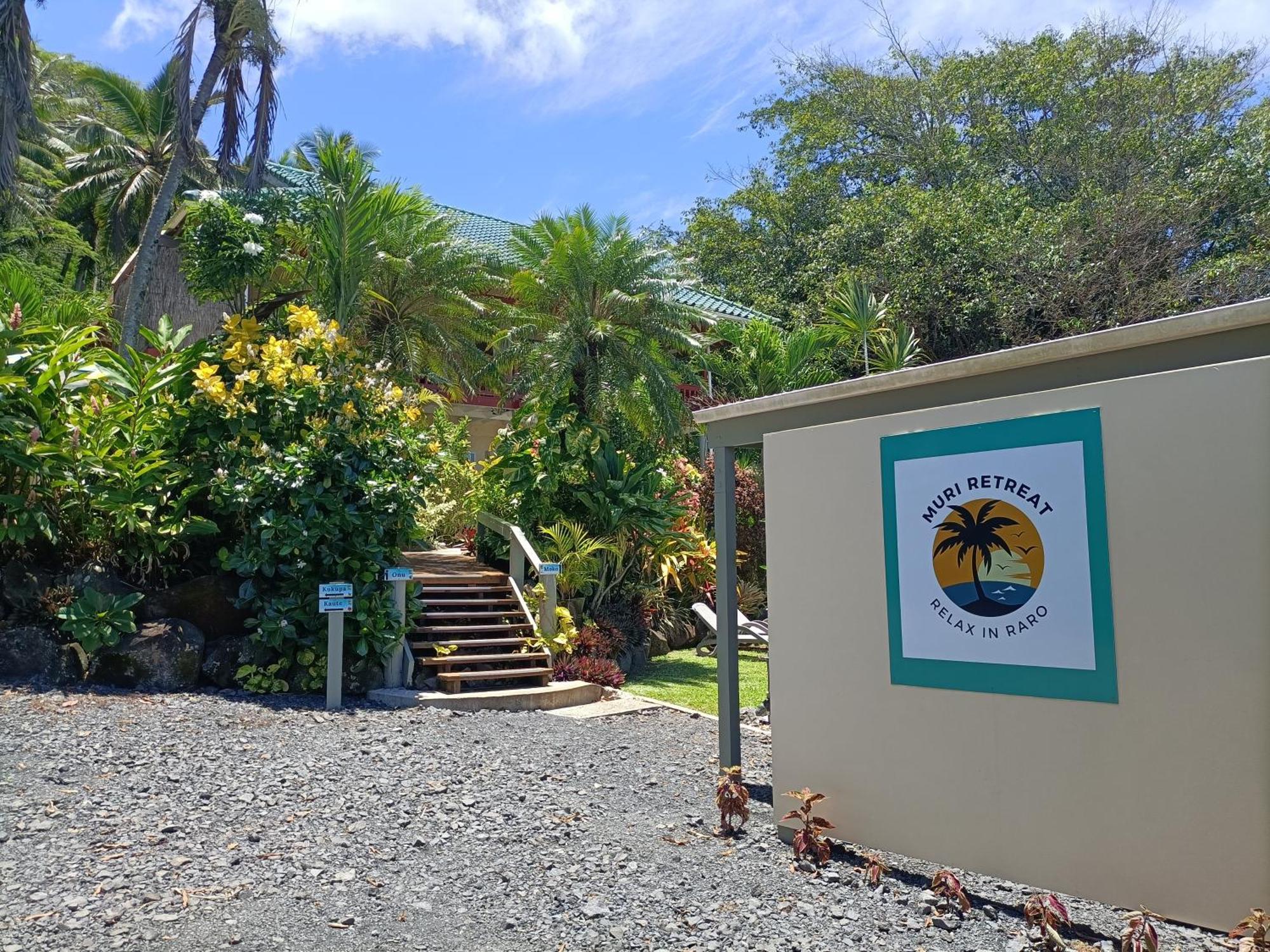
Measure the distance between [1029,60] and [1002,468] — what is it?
2402 centimetres

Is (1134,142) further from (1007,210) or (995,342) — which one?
(995,342)

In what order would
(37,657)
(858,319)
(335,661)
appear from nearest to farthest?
(37,657)
(335,661)
(858,319)

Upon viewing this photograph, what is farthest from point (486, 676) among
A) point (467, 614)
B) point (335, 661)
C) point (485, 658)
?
point (335, 661)

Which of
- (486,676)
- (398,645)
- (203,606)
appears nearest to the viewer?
(203,606)

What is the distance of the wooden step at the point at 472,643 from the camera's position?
31.0ft

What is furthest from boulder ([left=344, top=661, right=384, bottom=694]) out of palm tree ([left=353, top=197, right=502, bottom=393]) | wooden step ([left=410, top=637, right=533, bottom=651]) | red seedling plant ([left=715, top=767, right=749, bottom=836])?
palm tree ([left=353, top=197, right=502, bottom=393])

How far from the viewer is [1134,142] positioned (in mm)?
21453

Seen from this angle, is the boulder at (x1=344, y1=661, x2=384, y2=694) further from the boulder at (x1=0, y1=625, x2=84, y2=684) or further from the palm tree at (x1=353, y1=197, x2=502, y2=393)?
the palm tree at (x1=353, y1=197, x2=502, y2=393)

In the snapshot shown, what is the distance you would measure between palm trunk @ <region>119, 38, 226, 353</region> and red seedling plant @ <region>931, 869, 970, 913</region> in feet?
50.3

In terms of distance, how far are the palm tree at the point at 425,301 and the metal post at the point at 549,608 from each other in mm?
6731

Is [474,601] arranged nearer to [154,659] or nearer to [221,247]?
[154,659]

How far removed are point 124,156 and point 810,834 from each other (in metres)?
32.1

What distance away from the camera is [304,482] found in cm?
864

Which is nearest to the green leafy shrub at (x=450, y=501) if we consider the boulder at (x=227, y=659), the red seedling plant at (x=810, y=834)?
the boulder at (x=227, y=659)
